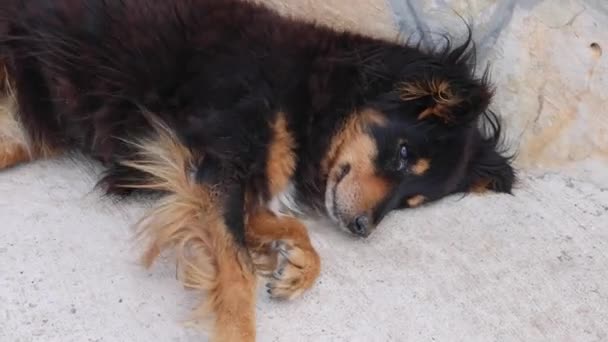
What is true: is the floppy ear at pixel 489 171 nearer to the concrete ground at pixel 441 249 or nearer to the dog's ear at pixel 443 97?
the concrete ground at pixel 441 249

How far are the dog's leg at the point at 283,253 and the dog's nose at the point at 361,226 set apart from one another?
0.72 ft

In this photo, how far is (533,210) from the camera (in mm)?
3756

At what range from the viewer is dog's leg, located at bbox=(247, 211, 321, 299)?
2.96 metres

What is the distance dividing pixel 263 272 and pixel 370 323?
494mm

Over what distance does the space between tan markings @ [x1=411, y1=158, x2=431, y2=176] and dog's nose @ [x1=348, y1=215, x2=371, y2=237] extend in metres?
0.35

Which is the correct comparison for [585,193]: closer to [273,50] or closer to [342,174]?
[342,174]

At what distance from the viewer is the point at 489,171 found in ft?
12.5

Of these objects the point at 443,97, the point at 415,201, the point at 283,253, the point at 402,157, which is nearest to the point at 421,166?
the point at 402,157

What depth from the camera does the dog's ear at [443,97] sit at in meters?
3.40

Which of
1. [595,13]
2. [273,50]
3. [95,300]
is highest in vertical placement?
[595,13]

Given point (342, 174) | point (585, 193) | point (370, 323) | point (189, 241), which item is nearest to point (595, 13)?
point (585, 193)

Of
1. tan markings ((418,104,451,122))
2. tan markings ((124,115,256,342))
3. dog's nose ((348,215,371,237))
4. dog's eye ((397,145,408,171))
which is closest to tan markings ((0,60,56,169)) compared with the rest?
tan markings ((124,115,256,342))

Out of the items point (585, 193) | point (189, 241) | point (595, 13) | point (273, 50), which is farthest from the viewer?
point (585, 193)

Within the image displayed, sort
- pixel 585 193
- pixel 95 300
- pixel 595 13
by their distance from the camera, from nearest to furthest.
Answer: pixel 95 300
pixel 595 13
pixel 585 193
